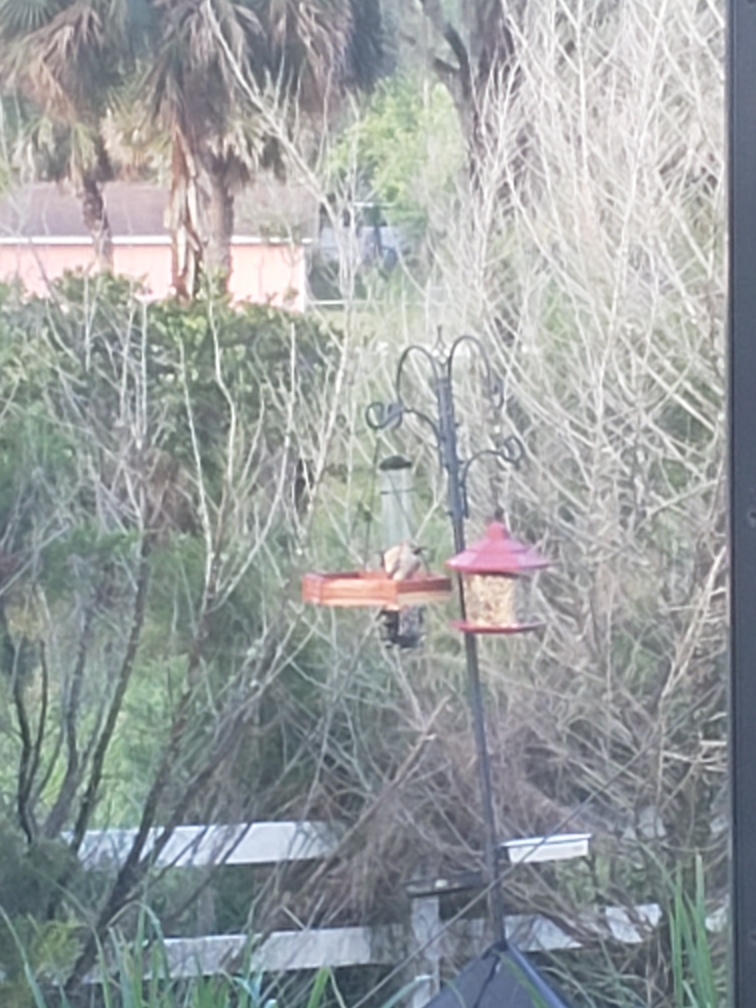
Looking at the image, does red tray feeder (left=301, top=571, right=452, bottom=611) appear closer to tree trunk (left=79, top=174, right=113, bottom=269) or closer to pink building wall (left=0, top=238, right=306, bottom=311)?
pink building wall (left=0, top=238, right=306, bottom=311)

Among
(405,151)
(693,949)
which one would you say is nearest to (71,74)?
(405,151)

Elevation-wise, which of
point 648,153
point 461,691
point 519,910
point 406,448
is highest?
point 648,153

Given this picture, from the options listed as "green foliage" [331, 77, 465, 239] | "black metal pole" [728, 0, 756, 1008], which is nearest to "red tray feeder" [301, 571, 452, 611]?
"green foliage" [331, 77, 465, 239]

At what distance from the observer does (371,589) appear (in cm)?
146

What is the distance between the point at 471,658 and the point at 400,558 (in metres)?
0.14

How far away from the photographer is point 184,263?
143cm

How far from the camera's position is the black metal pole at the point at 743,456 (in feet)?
3.05

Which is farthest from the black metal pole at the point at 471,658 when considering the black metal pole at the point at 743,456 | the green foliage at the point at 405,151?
the black metal pole at the point at 743,456

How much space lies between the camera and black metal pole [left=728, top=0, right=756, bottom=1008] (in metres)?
0.93

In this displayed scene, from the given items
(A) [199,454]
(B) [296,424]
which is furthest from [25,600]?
(B) [296,424]

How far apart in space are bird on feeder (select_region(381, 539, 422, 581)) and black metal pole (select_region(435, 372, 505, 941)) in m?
0.05

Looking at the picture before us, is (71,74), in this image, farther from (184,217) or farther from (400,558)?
(400,558)

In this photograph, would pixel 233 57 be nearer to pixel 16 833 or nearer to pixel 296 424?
pixel 296 424

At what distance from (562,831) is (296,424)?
0.54 metres
